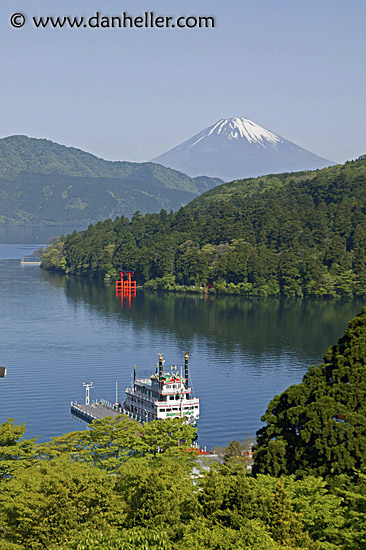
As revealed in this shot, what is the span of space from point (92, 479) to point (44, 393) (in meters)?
43.5

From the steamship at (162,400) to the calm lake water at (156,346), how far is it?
1.88m

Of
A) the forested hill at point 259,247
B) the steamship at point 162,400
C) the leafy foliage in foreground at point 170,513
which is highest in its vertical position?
the forested hill at point 259,247

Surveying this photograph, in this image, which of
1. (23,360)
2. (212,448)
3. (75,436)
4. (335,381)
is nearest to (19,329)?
(23,360)

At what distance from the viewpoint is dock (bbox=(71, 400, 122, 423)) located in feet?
208

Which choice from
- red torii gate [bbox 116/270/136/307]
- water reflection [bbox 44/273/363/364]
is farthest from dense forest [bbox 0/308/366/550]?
red torii gate [bbox 116/270/136/307]

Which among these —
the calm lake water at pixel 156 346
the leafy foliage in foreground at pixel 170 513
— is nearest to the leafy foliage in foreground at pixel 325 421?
the leafy foliage in foreground at pixel 170 513

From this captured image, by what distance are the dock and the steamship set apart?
1346 millimetres

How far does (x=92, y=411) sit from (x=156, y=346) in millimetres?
31244

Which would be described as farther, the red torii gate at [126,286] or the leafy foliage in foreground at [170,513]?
the red torii gate at [126,286]

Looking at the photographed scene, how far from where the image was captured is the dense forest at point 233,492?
84.9 ft

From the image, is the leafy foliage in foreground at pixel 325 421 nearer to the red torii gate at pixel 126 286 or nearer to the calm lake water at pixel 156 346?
the calm lake water at pixel 156 346

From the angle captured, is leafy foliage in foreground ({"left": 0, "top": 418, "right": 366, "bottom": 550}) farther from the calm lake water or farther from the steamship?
the steamship

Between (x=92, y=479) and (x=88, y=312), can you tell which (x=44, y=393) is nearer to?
(x=92, y=479)

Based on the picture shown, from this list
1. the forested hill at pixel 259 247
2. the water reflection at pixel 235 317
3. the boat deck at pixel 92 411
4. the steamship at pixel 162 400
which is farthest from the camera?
the forested hill at pixel 259 247
